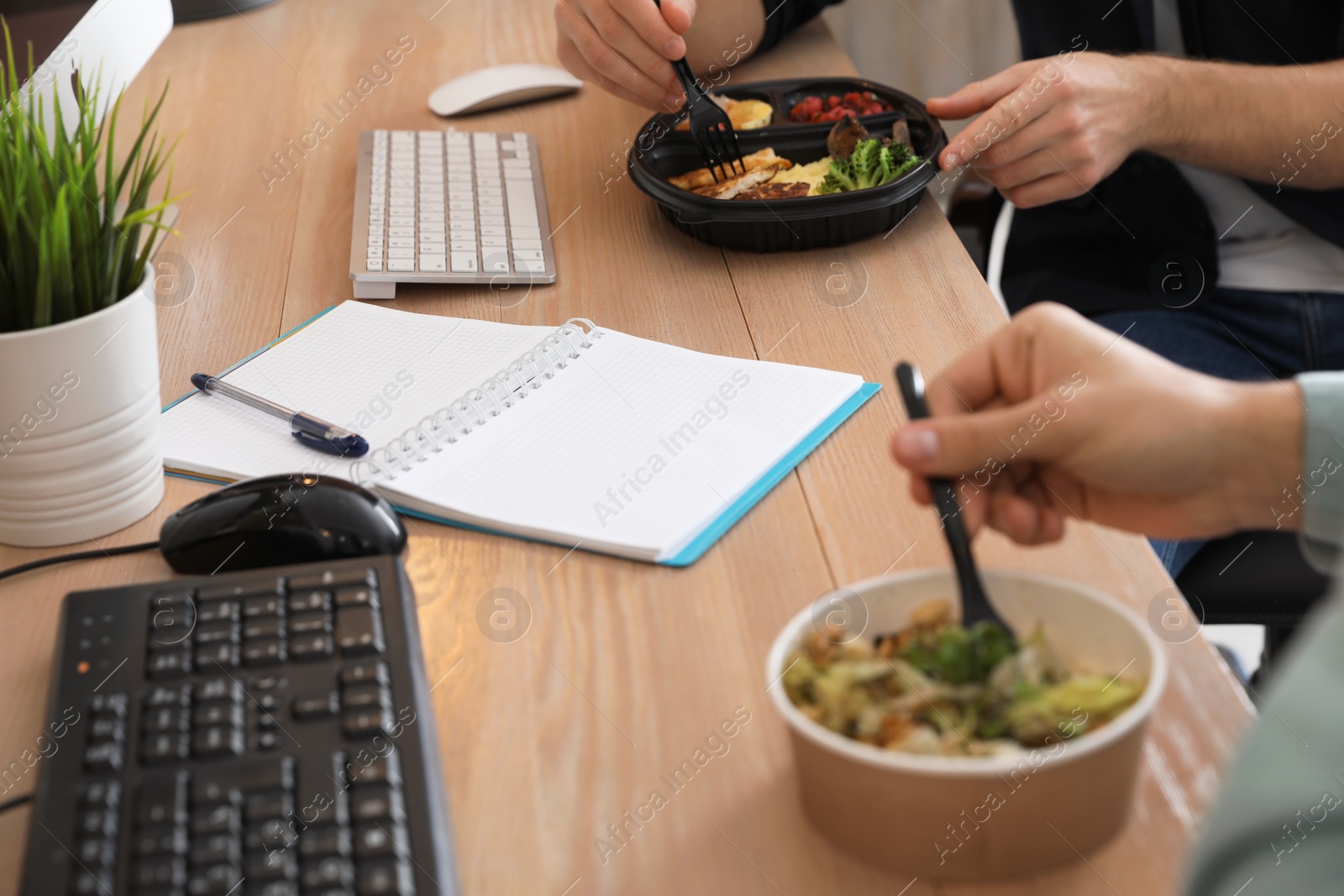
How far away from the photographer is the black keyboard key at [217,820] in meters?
0.48

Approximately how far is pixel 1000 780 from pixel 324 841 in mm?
275

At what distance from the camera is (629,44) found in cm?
117

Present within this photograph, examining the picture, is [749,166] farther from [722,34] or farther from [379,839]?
[379,839]

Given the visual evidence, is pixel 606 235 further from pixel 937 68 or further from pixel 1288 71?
pixel 937 68

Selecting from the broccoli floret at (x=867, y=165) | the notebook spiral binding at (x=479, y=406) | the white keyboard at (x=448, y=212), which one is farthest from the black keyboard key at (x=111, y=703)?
the broccoli floret at (x=867, y=165)

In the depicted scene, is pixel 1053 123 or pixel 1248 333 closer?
pixel 1053 123

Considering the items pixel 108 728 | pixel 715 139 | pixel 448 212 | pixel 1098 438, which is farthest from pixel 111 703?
pixel 715 139

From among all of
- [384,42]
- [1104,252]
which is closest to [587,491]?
[1104,252]

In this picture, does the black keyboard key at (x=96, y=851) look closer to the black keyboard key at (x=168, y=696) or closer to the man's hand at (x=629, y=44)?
the black keyboard key at (x=168, y=696)

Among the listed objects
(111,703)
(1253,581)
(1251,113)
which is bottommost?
(1253,581)

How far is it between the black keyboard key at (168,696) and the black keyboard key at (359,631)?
0.24 ft

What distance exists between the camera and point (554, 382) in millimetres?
833

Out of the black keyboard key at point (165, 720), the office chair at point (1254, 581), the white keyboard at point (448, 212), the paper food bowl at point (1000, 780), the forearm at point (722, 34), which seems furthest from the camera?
the forearm at point (722, 34)

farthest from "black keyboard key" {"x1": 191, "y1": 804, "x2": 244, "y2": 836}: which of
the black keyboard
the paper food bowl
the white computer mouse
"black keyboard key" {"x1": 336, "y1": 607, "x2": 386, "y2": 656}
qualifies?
the white computer mouse
